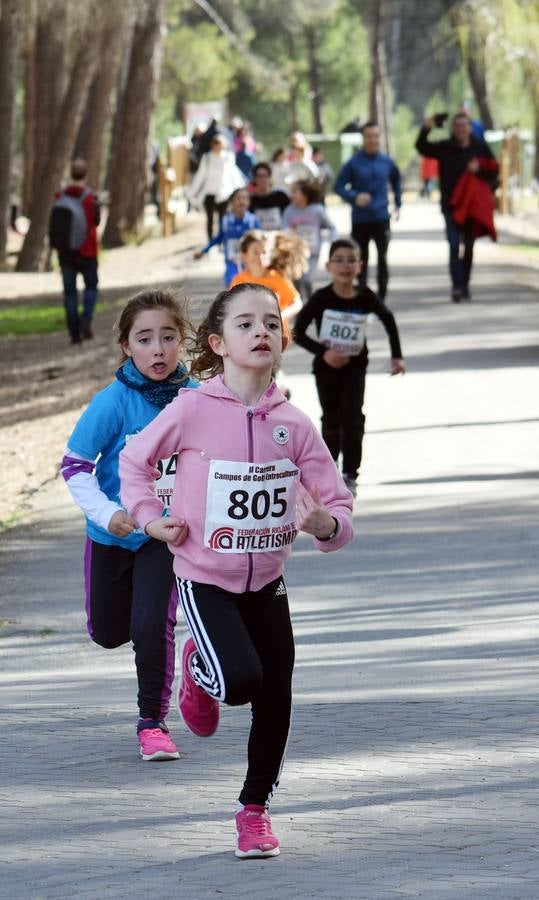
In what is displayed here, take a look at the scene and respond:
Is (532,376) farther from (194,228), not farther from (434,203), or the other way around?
(434,203)

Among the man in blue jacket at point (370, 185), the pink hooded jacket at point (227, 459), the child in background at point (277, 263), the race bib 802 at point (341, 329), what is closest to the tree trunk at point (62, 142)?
the man in blue jacket at point (370, 185)

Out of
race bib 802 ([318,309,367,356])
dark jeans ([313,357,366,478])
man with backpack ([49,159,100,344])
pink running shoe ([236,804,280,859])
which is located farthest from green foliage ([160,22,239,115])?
pink running shoe ([236,804,280,859])

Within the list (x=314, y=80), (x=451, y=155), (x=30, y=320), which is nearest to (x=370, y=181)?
(x=451, y=155)

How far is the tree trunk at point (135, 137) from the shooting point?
120 ft

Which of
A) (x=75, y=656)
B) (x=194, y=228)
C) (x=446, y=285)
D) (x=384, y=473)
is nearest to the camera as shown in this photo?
(x=75, y=656)

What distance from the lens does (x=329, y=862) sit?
4.95 meters

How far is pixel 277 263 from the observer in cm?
1193

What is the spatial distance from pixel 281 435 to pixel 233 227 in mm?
11667

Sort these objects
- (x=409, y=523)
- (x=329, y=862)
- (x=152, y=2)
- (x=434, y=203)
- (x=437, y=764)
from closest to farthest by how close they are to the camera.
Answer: (x=329, y=862), (x=437, y=764), (x=409, y=523), (x=152, y=2), (x=434, y=203)

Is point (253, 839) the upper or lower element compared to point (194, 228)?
upper

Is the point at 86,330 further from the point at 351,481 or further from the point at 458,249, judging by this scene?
the point at 351,481

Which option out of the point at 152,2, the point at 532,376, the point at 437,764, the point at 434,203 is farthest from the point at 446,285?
the point at 434,203

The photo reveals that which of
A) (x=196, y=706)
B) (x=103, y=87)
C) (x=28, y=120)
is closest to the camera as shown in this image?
(x=196, y=706)

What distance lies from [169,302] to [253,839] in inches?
75.9
